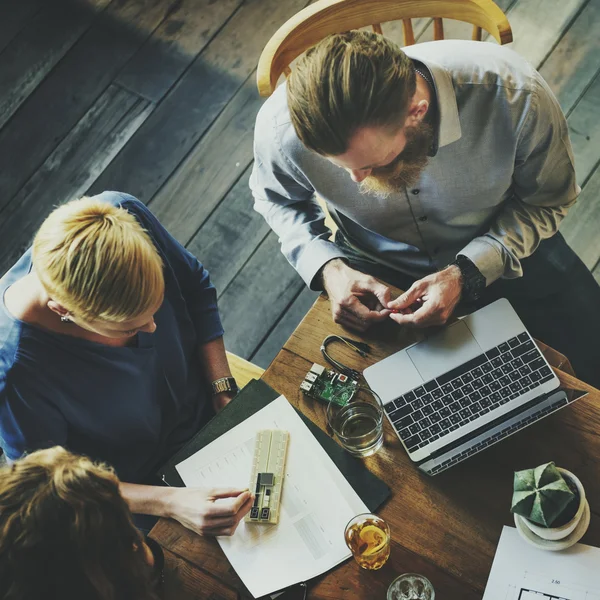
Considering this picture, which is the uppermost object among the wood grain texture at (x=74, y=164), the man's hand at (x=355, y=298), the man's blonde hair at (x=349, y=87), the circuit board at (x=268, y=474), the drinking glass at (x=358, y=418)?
the man's blonde hair at (x=349, y=87)

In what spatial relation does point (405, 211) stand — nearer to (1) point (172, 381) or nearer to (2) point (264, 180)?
(2) point (264, 180)

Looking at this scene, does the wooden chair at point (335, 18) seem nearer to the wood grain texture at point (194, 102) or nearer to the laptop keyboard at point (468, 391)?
the laptop keyboard at point (468, 391)

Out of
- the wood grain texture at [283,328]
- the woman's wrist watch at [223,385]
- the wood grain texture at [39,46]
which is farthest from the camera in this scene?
the wood grain texture at [39,46]

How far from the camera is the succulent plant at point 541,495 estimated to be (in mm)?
1113

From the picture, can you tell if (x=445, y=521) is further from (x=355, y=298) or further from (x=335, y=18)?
(x=335, y=18)

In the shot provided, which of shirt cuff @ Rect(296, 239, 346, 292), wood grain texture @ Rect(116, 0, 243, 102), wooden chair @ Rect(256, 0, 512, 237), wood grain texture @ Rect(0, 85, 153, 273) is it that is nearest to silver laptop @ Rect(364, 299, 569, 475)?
shirt cuff @ Rect(296, 239, 346, 292)

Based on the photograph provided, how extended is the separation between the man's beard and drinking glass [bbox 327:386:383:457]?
40 centimetres

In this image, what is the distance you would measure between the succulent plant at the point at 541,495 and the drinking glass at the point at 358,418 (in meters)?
0.27

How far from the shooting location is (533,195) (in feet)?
4.94

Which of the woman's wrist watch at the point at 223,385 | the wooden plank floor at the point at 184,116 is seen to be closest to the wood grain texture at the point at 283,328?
the wooden plank floor at the point at 184,116

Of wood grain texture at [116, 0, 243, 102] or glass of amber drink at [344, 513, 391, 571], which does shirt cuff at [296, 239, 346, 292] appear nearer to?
glass of amber drink at [344, 513, 391, 571]

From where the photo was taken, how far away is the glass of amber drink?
1221 millimetres

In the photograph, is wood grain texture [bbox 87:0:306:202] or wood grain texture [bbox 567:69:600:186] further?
wood grain texture [bbox 87:0:306:202]

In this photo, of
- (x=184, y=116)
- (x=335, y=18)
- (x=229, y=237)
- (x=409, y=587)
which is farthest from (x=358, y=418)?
(x=184, y=116)
